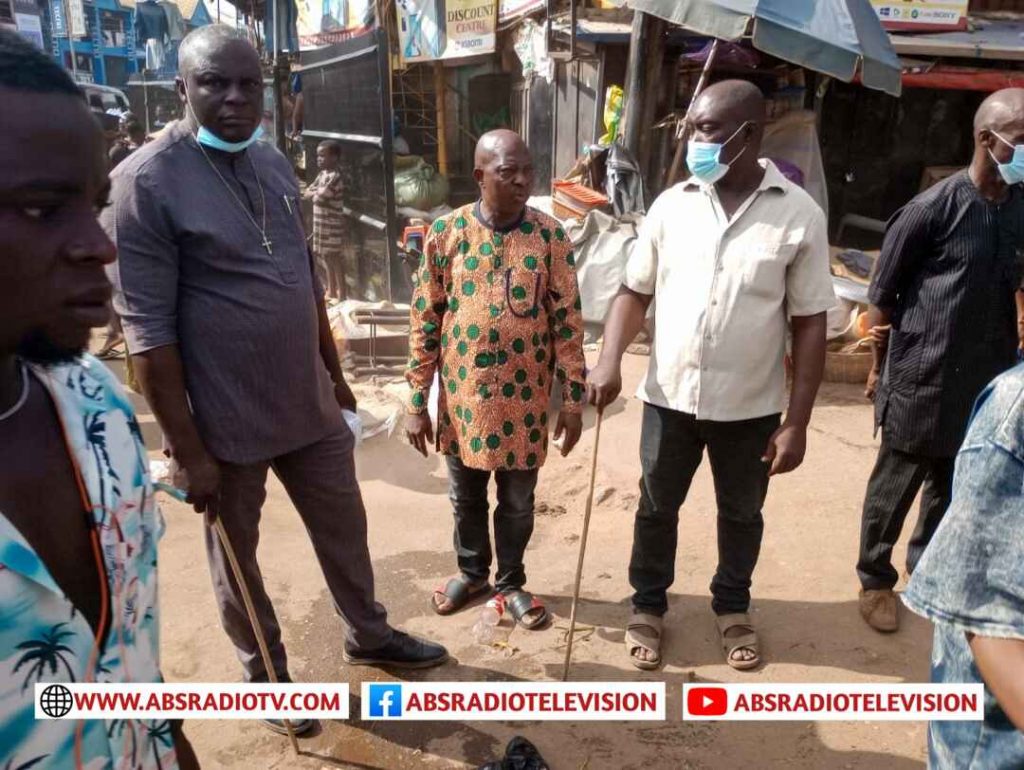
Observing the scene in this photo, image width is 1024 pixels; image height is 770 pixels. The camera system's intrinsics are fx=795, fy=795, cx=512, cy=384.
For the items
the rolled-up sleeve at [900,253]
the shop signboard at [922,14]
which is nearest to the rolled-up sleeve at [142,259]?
the rolled-up sleeve at [900,253]

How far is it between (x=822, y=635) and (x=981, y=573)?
2.35 metres

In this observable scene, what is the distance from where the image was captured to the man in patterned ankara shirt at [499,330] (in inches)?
114

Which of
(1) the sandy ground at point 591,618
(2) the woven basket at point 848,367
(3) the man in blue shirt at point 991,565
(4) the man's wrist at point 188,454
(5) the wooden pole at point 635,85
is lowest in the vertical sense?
(1) the sandy ground at point 591,618

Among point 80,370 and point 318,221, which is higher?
point 80,370

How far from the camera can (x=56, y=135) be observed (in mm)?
959

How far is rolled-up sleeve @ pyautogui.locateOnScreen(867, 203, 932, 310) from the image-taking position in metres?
2.89

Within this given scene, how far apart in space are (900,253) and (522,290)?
55.8 inches

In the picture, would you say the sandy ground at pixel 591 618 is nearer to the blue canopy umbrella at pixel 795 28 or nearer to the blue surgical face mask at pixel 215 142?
the blue surgical face mask at pixel 215 142

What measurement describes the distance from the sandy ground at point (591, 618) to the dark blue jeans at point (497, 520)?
9.0 inches

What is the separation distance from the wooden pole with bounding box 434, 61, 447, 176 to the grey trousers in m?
9.11

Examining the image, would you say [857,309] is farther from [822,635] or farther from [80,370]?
[80,370]

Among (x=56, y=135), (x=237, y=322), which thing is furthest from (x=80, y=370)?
(x=237, y=322)

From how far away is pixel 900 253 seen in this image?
2.96 meters

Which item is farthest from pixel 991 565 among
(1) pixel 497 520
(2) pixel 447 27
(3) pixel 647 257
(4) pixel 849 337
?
(2) pixel 447 27
